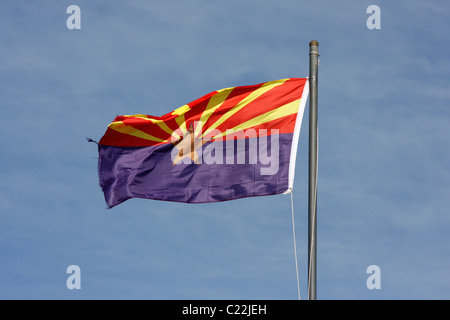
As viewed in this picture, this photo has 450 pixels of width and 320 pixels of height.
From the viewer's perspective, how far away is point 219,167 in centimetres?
2530

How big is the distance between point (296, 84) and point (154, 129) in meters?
4.60

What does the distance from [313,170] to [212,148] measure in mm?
5845

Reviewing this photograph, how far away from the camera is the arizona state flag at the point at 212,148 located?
24516 mm

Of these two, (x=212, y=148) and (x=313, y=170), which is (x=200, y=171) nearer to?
(x=212, y=148)

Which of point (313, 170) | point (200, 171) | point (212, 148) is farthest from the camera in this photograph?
point (212, 148)

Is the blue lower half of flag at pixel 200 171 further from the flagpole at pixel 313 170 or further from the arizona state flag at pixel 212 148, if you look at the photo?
the flagpole at pixel 313 170

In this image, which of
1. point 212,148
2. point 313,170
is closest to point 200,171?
point 212,148

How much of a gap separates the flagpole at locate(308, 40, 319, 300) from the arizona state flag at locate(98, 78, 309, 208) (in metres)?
2.81

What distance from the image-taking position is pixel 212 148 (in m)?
26.0
